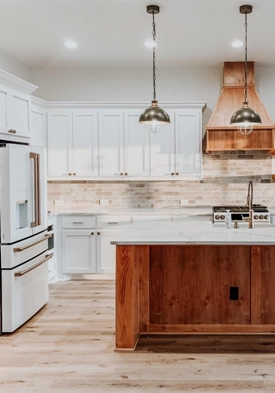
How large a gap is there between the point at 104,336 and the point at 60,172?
2.79 meters

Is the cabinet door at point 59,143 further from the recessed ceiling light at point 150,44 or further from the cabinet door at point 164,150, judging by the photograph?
the recessed ceiling light at point 150,44

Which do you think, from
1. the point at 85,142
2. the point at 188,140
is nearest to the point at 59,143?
the point at 85,142

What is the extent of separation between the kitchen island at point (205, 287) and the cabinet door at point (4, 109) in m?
1.68

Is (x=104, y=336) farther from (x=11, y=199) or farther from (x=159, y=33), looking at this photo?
(x=159, y=33)

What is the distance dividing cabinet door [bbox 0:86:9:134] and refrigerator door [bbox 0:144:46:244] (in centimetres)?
37

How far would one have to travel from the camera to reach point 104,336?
3439mm

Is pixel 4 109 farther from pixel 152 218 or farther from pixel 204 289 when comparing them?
pixel 204 289

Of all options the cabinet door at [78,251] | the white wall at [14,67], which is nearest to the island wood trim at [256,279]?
the cabinet door at [78,251]

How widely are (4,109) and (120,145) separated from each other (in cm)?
193

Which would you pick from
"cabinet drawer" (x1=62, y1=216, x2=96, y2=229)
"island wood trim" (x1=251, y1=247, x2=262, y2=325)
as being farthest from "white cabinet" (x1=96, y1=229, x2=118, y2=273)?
"island wood trim" (x1=251, y1=247, x2=262, y2=325)

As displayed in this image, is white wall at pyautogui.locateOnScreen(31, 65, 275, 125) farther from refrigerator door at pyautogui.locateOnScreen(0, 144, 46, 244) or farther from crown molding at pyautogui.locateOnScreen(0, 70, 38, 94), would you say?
refrigerator door at pyautogui.locateOnScreen(0, 144, 46, 244)

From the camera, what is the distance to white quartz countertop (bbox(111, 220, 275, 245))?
2.92 m

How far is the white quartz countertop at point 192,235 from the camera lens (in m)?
2.92

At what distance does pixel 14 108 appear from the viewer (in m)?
4.20
